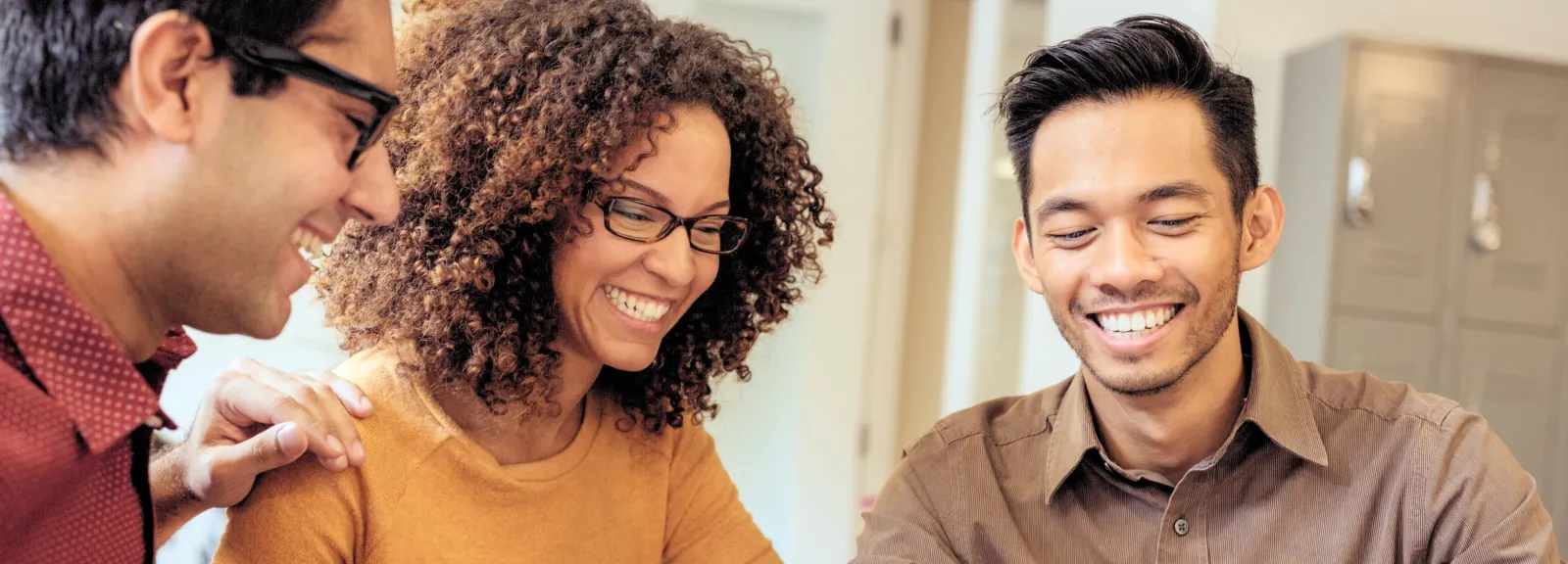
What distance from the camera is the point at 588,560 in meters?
1.65

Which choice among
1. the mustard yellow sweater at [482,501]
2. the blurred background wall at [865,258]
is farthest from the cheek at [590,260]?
the blurred background wall at [865,258]

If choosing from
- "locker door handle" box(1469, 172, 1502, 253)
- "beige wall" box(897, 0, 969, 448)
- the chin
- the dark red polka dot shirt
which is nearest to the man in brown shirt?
the chin

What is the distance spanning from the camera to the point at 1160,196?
5.25ft

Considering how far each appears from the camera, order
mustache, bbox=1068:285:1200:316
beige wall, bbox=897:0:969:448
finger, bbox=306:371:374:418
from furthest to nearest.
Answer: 1. beige wall, bbox=897:0:969:448
2. mustache, bbox=1068:285:1200:316
3. finger, bbox=306:371:374:418

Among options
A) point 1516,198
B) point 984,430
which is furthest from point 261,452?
point 1516,198

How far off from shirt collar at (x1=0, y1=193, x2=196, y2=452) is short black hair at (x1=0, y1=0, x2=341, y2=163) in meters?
0.06

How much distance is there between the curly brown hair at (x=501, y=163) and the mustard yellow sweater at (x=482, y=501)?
0.08 m

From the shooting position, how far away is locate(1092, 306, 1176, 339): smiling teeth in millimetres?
1602

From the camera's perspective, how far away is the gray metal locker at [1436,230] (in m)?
3.12

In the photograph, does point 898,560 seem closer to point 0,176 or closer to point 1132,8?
point 0,176

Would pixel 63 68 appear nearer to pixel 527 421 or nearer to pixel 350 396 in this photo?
pixel 350 396

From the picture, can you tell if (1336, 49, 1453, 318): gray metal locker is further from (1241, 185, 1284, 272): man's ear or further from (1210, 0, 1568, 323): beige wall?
(1241, 185, 1284, 272): man's ear

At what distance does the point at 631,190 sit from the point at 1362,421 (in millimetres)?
934

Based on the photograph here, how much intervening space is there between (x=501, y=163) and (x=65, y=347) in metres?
0.57
